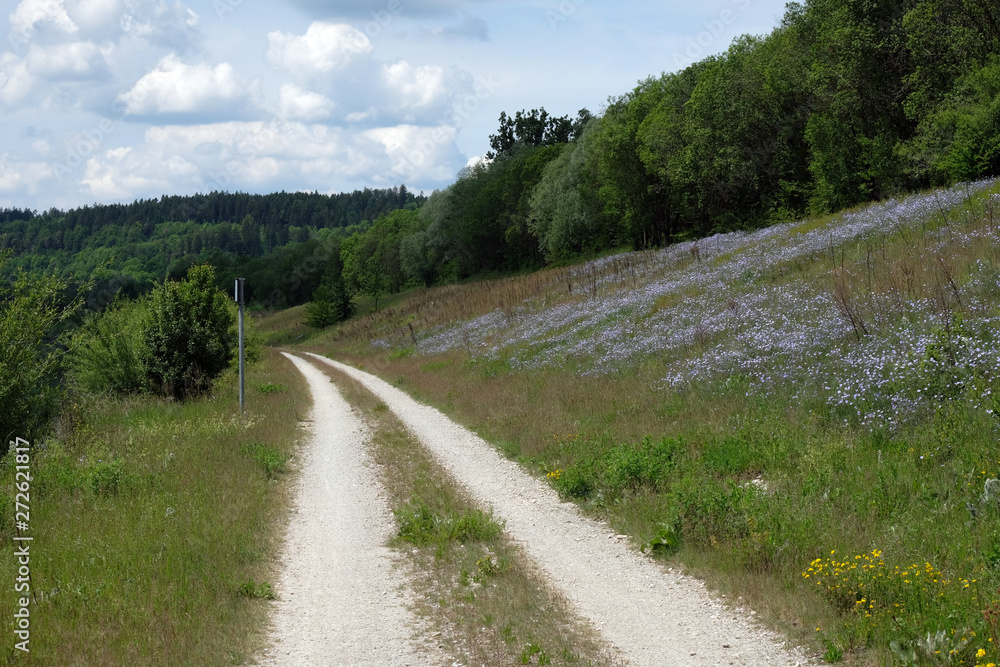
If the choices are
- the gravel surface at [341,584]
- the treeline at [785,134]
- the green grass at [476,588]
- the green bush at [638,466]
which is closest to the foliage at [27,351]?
the gravel surface at [341,584]

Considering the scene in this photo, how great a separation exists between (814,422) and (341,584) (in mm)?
7031

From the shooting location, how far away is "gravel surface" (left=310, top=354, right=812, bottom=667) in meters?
5.90

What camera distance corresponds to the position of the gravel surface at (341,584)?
6102mm

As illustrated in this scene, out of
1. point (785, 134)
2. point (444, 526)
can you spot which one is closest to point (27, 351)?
point (444, 526)

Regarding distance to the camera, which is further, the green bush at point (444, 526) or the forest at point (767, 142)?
the forest at point (767, 142)

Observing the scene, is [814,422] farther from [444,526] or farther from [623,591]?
[444,526]

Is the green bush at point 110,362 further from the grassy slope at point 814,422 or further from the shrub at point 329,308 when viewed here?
the shrub at point 329,308

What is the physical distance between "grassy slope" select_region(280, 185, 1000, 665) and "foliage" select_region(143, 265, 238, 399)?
310 inches

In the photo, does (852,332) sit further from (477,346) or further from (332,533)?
(477,346)

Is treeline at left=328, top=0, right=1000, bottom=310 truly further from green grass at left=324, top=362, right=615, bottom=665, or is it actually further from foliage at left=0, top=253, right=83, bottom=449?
foliage at left=0, top=253, right=83, bottom=449

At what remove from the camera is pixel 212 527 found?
9281mm

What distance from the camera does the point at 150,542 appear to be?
28.4ft

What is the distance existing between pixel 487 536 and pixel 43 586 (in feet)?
15.8

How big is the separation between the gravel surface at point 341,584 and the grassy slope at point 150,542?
12.3 inches
